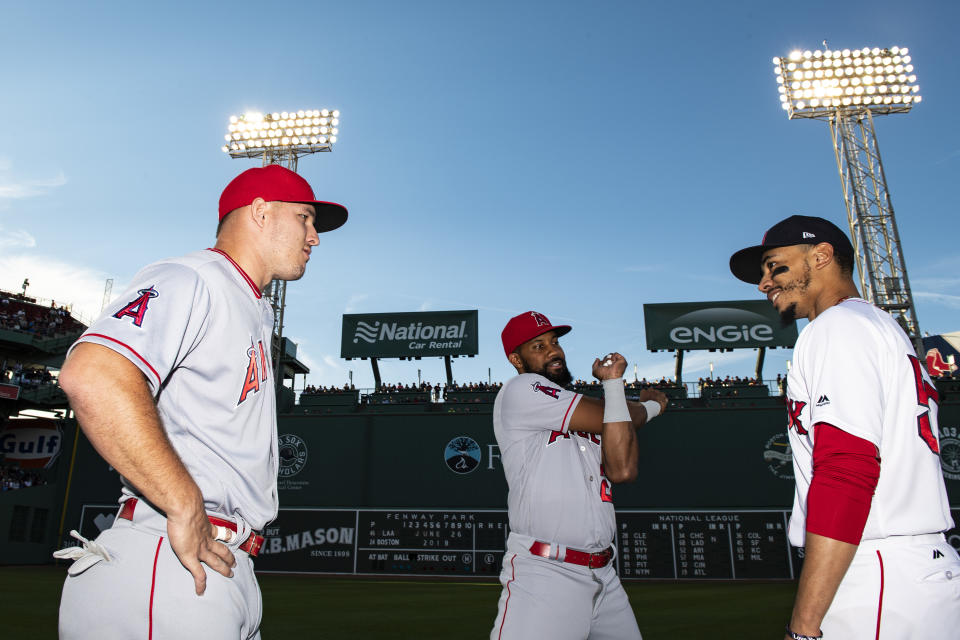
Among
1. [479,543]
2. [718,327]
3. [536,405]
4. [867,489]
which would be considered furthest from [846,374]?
[718,327]

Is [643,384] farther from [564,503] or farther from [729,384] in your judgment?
[564,503]

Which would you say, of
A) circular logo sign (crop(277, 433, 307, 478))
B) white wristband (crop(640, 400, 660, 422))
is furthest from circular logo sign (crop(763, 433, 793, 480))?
white wristband (crop(640, 400, 660, 422))

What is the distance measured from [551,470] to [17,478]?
3263cm

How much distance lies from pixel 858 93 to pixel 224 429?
2535 cm

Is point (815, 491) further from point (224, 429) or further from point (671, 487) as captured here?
point (671, 487)

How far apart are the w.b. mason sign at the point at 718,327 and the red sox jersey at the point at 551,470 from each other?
813 inches

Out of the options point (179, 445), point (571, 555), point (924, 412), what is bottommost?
point (571, 555)

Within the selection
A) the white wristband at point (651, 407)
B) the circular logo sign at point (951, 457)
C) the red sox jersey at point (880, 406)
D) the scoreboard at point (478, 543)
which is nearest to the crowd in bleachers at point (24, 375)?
the scoreboard at point (478, 543)

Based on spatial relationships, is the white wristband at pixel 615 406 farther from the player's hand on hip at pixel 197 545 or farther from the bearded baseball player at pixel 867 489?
the player's hand on hip at pixel 197 545

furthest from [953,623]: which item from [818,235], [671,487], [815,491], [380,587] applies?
[671,487]

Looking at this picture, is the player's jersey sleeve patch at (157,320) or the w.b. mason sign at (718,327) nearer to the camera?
the player's jersey sleeve patch at (157,320)

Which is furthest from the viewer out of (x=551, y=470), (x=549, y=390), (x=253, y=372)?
(x=549, y=390)

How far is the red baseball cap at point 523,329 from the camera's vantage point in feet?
12.7

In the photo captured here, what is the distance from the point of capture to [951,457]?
16734 mm
